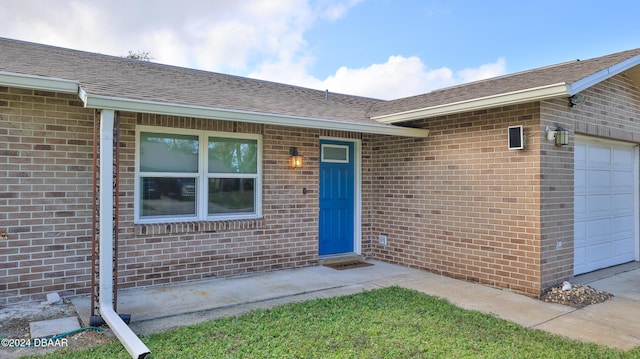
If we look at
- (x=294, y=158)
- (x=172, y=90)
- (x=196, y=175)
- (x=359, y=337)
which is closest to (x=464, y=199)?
(x=294, y=158)

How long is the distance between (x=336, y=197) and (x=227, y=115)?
313cm

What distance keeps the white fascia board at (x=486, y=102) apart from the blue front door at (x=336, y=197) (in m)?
1.14

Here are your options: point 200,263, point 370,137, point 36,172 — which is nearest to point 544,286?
point 370,137

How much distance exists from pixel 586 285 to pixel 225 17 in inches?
412

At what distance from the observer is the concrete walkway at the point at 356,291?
4230 millimetres

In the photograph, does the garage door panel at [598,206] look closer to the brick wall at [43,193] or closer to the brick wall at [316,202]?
the brick wall at [316,202]

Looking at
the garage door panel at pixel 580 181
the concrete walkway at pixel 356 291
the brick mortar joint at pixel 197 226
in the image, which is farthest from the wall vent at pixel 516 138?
the brick mortar joint at pixel 197 226

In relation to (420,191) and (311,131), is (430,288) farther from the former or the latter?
(311,131)

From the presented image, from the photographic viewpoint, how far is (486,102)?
5383 millimetres

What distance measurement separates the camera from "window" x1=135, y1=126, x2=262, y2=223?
222 inches

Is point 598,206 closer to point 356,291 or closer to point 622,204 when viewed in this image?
point 622,204

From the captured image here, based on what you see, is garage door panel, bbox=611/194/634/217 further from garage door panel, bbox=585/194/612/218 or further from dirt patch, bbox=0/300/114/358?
dirt patch, bbox=0/300/114/358

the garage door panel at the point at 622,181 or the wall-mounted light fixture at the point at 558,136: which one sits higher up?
the wall-mounted light fixture at the point at 558,136

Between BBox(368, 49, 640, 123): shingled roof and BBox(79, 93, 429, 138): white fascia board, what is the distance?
0.44 metres
